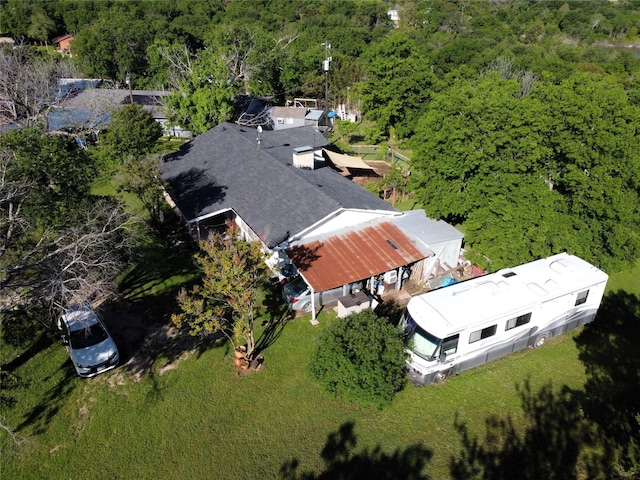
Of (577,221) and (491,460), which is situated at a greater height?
(577,221)

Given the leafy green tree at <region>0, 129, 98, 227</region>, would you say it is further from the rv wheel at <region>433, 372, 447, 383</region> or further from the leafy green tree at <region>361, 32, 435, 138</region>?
the leafy green tree at <region>361, 32, 435, 138</region>

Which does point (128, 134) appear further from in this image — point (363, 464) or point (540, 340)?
point (540, 340)

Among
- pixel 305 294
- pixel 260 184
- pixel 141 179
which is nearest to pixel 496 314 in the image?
pixel 305 294

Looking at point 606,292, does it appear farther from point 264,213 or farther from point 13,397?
point 13,397

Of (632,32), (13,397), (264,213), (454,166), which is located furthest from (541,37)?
(13,397)

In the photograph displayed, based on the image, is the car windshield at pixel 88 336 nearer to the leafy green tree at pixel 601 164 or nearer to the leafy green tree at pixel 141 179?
the leafy green tree at pixel 141 179

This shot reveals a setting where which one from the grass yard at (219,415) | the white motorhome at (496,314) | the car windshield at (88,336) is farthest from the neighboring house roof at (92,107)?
the white motorhome at (496,314)

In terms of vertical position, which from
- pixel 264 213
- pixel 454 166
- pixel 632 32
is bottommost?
pixel 632 32
